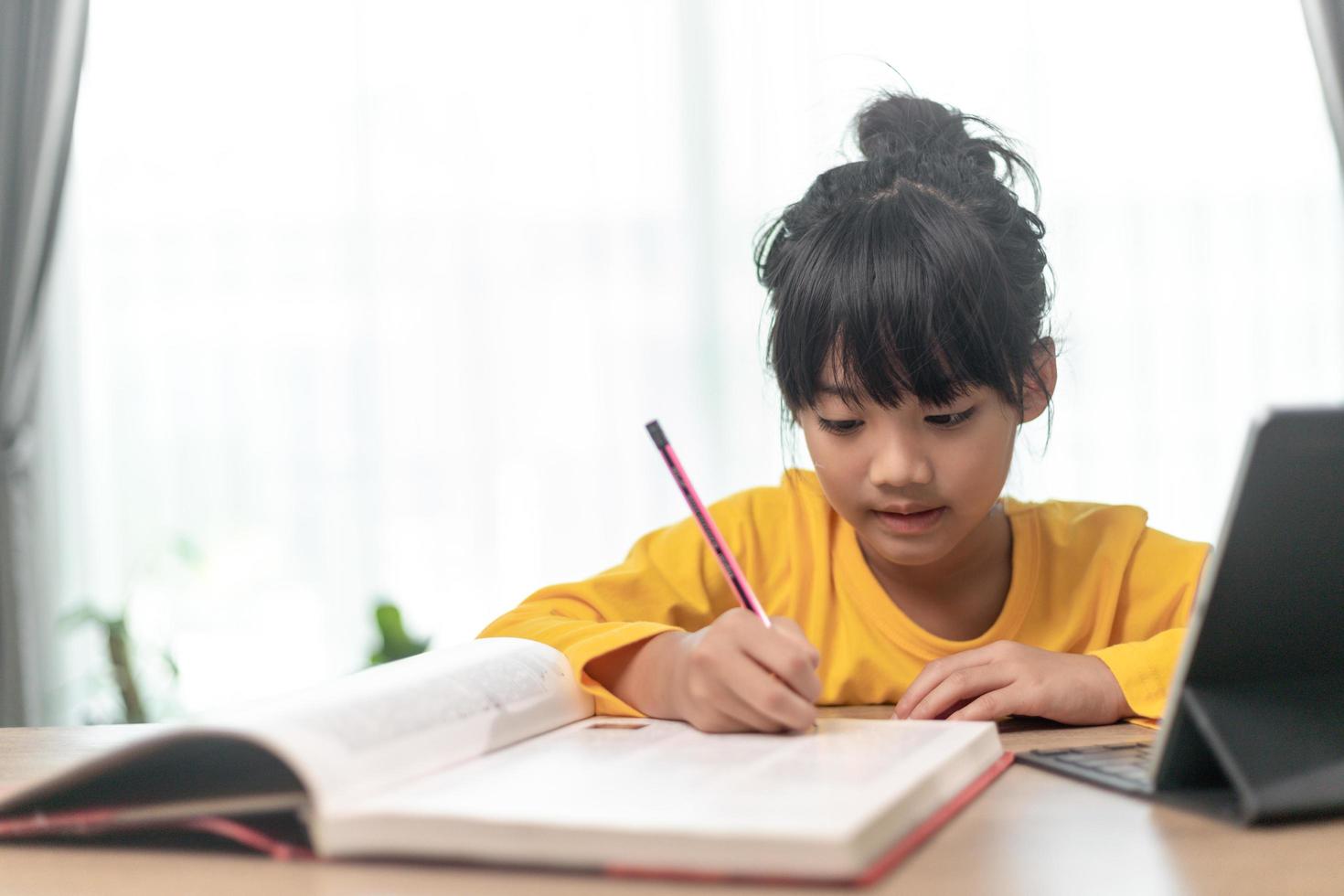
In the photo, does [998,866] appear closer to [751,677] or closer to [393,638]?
[751,677]

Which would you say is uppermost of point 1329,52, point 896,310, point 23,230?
point 1329,52

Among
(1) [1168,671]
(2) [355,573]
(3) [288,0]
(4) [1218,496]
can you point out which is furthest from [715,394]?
(1) [1168,671]

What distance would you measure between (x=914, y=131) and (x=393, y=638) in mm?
1779

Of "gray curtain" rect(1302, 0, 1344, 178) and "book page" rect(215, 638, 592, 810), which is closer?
"book page" rect(215, 638, 592, 810)

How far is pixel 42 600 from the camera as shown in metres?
2.88

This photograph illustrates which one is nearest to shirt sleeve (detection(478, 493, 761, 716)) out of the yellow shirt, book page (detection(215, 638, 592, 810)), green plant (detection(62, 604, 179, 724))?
the yellow shirt

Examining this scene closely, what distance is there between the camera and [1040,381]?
3.80 ft

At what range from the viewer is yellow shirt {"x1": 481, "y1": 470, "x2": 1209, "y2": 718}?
3.87ft

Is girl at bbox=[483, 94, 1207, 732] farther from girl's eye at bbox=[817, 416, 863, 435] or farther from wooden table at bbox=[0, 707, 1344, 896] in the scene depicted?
wooden table at bbox=[0, 707, 1344, 896]

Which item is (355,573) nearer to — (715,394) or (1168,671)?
(715,394)

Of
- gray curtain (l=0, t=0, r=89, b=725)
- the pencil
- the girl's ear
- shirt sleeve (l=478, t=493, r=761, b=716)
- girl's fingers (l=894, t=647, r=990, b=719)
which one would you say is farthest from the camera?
gray curtain (l=0, t=0, r=89, b=725)

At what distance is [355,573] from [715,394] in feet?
3.00

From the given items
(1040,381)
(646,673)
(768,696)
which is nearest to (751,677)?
(768,696)

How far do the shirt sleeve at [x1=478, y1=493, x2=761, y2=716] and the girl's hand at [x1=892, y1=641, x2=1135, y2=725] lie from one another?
200mm
